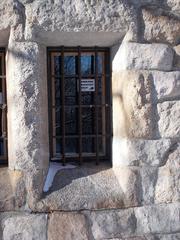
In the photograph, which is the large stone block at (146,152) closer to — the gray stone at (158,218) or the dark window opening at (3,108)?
the gray stone at (158,218)

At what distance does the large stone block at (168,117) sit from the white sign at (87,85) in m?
0.41

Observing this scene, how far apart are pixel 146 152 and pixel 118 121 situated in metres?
0.23

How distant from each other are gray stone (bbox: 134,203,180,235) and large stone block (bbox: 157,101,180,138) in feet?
1.30

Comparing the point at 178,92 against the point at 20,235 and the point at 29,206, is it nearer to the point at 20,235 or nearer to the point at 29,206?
the point at 29,206

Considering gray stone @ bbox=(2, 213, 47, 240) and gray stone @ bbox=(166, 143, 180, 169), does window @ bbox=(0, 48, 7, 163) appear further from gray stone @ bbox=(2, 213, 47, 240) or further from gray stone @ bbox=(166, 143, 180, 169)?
gray stone @ bbox=(166, 143, 180, 169)

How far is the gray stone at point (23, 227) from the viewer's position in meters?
1.86

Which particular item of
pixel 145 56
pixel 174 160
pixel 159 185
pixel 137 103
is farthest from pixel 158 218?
pixel 145 56

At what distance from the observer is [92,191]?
1.95 metres

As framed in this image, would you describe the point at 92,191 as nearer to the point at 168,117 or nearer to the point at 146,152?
the point at 146,152

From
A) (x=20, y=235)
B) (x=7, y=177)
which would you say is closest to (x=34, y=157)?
(x=7, y=177)

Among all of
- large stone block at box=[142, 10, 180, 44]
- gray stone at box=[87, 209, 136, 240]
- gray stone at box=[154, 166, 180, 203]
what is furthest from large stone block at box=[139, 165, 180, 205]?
large stone block at box=[142, 10, 180, 44]

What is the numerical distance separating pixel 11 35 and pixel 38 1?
220 mm

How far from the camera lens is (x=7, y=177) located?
1.92m

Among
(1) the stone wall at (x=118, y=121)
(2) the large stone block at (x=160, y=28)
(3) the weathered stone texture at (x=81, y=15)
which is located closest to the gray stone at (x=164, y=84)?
(1) the stone wall at (x=118, y=121)
